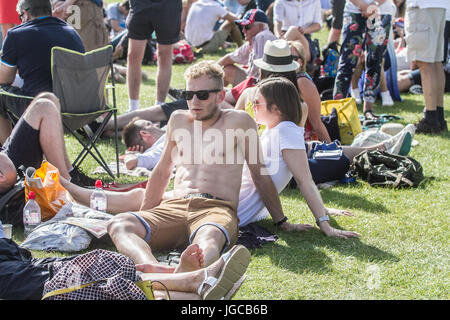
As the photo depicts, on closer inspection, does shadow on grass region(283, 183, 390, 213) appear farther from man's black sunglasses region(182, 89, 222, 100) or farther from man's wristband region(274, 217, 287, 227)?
man's black sunglasses region(182, 89, 222, 100)

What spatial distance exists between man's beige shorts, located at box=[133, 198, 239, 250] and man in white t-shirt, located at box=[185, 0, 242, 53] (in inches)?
313

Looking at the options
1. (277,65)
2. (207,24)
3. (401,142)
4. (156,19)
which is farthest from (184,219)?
(207,24)

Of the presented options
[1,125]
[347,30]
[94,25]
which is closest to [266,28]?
[347,30]

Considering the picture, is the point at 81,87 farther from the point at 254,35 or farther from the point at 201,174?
the point at 254,35

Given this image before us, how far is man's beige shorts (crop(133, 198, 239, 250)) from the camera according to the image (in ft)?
13.8

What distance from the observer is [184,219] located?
433 cm

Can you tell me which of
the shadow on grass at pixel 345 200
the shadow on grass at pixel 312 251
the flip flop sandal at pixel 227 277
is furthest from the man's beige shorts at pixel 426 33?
the flip flop sandal at pixel 227 277

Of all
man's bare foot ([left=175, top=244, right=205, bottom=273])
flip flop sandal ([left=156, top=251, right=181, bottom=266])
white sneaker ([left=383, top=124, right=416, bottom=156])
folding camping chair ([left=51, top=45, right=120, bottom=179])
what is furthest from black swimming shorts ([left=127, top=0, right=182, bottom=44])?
man's bare foot ([left=175, top=244, right=205, bottom=273])

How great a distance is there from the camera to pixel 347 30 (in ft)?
27.0

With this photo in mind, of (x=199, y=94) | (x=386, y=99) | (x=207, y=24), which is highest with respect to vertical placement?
(x=199, y=94)

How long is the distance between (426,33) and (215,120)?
389 centimetres

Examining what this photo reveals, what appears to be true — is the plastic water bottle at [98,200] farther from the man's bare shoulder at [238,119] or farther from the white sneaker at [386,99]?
the white sneaker at [386,99]

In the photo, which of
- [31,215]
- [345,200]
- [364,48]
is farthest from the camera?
[364,48]
